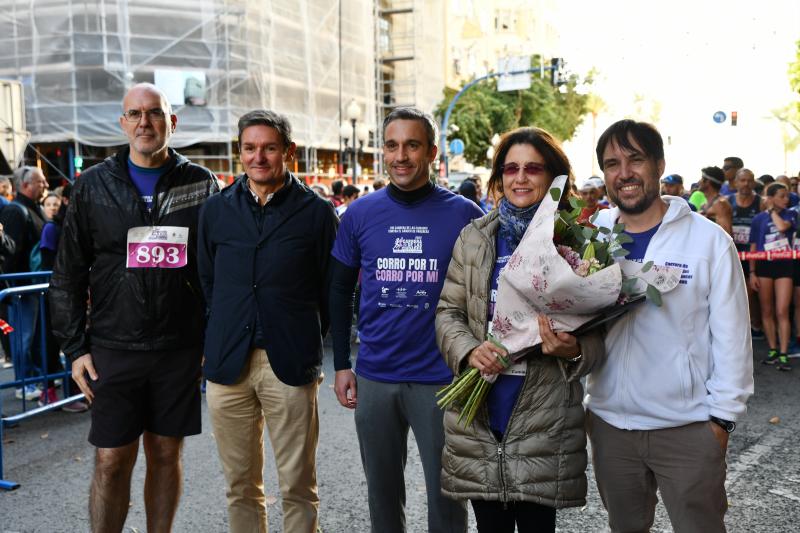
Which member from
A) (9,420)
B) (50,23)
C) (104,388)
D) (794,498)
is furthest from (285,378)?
(50,23)

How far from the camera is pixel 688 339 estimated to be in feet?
9.07

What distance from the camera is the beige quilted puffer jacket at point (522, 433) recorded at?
2.64 meters

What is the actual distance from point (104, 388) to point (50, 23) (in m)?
20.8

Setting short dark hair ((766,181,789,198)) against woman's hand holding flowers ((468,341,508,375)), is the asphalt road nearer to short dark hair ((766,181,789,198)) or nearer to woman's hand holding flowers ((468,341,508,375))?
woman's hand holding flowers ((468,341,508,375))

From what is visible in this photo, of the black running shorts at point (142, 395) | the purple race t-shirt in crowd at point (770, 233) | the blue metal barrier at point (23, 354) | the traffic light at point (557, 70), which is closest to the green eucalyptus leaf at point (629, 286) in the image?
the black running shorts at point (142, 395)

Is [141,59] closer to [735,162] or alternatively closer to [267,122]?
[735,162]

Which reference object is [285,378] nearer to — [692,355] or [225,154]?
[692,355]

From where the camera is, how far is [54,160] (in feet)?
72.6

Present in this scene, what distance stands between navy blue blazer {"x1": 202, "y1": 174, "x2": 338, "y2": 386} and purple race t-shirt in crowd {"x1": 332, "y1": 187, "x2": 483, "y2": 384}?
0.31 metres

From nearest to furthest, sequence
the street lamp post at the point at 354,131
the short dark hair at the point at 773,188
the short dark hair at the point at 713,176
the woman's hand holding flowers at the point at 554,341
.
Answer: the woman's hand holding flowers at the point at 554,341 → the short dark hair at the point at 773,188 → the short dark hair at the point at 713,176 → the street lamp post at the point at 354,131

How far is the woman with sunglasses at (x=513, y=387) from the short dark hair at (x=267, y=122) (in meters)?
1.08

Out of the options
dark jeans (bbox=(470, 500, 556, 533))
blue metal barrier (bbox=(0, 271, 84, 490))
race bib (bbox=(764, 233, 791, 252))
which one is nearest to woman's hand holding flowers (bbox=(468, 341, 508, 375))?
dark jeans (bbox=(470, 500, 556, 533))

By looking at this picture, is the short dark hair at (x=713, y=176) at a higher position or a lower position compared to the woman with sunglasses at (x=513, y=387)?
higher

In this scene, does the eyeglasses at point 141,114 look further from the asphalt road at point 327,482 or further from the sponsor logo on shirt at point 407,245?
the asphalt road at point 327,482
